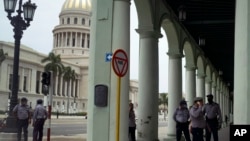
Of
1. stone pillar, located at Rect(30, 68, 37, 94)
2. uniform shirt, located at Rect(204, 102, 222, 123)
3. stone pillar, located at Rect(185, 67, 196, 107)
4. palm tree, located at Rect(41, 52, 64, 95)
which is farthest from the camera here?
stone pillar, located at Rect(30, 68, 37, 94)

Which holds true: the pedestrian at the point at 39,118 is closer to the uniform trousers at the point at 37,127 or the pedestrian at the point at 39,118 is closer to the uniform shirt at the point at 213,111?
the uniform trousers at the point at 37,127

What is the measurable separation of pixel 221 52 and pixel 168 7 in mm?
12725

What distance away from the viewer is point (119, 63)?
8047 millimetres

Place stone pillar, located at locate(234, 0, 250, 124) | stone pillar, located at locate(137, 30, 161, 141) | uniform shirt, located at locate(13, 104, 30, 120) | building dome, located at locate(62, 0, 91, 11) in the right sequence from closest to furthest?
1. stone pillar, located at locate(234, 0, 250, 124)
2. stone pillar, located at locate(137, 30, 161, 141)
3. uniform shirt, located at locate(13, 104, 30, 120)
4. building dome, located at locate(62, 0, 91, 11)

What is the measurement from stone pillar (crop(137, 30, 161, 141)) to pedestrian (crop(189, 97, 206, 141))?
2.55m

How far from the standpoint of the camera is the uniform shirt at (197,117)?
37.1ft

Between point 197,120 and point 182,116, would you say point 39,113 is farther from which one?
point 197,120

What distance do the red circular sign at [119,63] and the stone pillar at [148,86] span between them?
586cm

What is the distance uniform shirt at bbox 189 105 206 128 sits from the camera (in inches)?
445

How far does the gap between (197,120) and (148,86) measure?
3096mm

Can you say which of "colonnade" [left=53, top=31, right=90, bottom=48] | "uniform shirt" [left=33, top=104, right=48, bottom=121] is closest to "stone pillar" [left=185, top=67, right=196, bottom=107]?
"uniform shirt" [left=33, top=104, right=48, bottom=121]

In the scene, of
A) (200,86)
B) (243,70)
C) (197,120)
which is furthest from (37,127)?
(200,86)

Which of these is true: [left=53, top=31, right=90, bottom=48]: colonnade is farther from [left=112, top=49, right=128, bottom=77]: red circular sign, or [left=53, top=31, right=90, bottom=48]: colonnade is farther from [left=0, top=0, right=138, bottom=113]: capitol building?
[left=112, top=49, right=128, bottom=77]: red circular sign

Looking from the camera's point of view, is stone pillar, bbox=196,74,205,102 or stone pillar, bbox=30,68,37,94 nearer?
stone pillar, bbox=196,74,205,102
